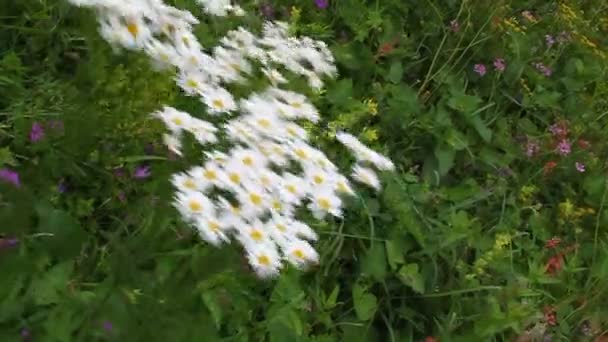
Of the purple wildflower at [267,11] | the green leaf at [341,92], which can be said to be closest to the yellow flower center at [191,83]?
the green leaf at [341,92]

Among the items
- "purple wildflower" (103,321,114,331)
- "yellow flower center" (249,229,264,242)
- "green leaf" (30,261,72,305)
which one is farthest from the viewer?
"green leaf" (30,261,72,305)

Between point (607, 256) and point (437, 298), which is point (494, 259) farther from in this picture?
point (607, 256)

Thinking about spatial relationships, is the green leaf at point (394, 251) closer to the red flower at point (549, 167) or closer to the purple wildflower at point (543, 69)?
the red flower at point (549, 167)

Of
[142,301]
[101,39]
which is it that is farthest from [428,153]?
[142,301]

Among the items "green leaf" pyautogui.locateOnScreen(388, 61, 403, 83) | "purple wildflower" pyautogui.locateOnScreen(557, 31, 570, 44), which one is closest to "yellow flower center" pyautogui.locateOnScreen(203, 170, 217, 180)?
"green leaf" pyautogui.locateOnScreen(388, 61, 403, 83)

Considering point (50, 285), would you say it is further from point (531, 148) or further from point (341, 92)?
point (531, 148)

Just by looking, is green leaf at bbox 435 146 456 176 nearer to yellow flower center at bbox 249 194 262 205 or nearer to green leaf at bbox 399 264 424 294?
green leaf at bbox 399 264 424 294
